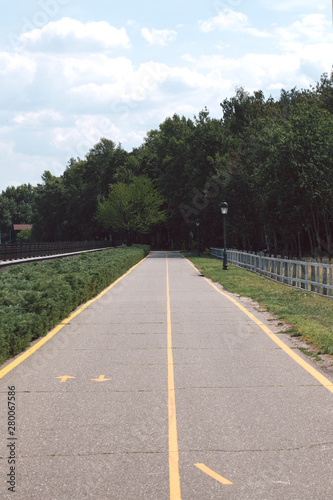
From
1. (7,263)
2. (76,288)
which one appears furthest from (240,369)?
(7,263)

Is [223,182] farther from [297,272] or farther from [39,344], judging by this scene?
[39,344]

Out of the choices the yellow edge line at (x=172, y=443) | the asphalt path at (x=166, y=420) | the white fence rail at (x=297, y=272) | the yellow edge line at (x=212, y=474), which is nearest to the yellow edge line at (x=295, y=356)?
the asphalt path at (x=166, y=420)

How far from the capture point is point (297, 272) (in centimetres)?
2219

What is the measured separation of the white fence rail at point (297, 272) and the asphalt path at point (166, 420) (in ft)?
27.0

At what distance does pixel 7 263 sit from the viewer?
3159 centimetres

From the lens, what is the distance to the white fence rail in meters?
18.8

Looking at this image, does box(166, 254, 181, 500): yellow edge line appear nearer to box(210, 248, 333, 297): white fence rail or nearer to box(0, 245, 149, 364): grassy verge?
box(0, 245, 149, 364): grassy verge

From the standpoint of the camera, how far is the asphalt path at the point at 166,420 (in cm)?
439

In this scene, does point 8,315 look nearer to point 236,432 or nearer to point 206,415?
point 206,415

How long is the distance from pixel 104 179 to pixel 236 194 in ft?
149

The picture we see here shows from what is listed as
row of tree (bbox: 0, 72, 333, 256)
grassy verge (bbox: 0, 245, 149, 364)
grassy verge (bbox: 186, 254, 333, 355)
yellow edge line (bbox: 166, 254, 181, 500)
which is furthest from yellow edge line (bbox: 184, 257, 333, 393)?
row of tree (bbox: 0, 72, 333, 256)

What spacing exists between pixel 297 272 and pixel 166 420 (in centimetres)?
1712

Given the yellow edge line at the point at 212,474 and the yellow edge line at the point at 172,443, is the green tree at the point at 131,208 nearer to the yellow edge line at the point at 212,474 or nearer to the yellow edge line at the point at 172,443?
the yellow edge line at the point at 172,443

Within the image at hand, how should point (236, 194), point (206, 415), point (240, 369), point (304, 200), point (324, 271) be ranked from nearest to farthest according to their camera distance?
point (206, 415), point (240, 369), point (324, 271), point (304, 200), point (236, 194)
